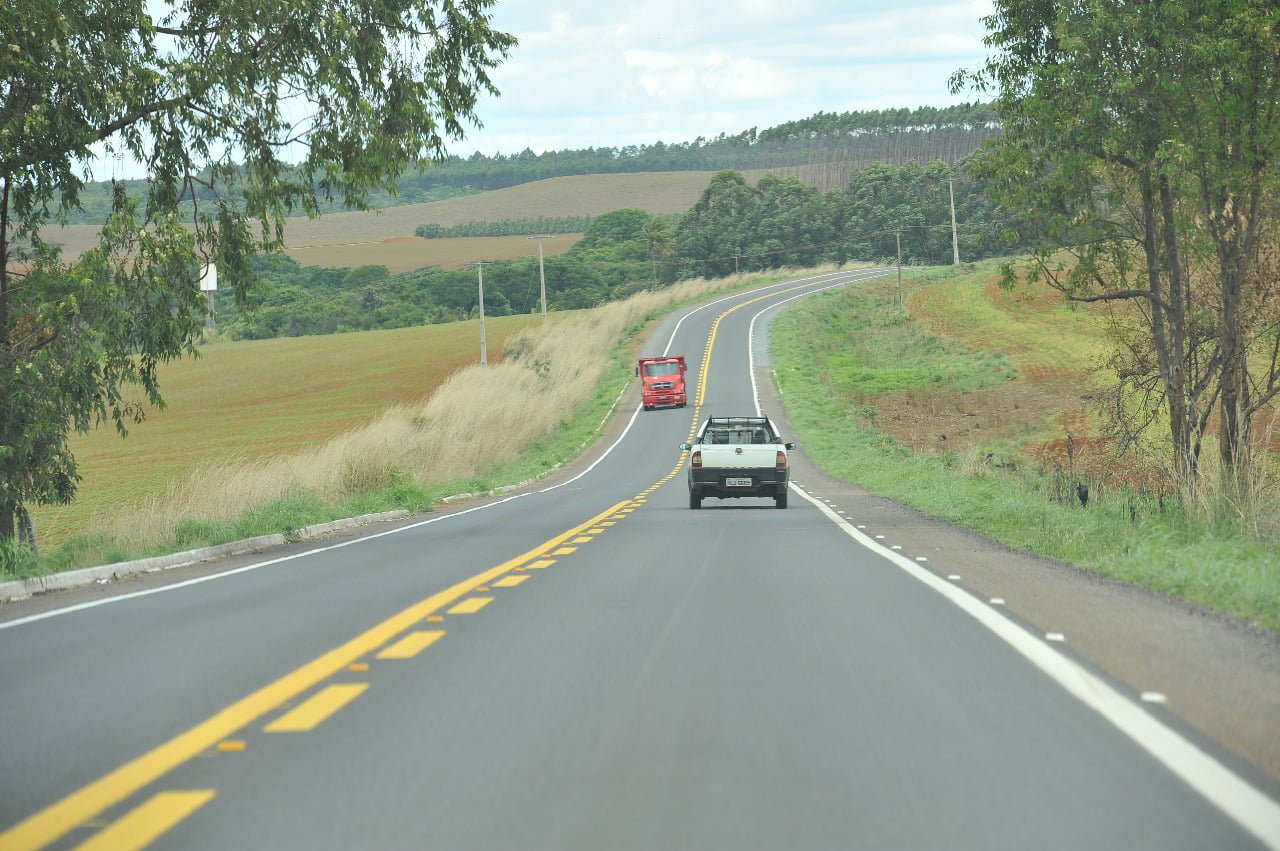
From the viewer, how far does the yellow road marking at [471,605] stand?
1111 centimetres

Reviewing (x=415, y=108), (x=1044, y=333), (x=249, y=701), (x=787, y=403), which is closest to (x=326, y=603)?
(x=249, y=701)

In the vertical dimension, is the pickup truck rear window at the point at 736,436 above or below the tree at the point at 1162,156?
below

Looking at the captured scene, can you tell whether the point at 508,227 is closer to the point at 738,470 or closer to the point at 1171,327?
the point at 738,470

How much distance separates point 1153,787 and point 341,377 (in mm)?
88287

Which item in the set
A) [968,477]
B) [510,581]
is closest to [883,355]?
[968,477]

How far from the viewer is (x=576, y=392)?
8025cm

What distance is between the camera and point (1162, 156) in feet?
70.9

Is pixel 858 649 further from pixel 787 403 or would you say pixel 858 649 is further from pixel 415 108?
pixel 787 403

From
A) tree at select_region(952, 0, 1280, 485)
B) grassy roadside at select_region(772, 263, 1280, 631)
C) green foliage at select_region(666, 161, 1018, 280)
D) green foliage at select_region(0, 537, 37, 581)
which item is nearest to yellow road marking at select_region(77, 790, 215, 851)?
grassy roadside at select_region(772, 263, 1280, 631)

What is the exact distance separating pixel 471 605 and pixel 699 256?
141408 mm

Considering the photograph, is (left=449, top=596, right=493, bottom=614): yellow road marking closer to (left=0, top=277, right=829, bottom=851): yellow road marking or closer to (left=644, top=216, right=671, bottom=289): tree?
(left=0, top=277, right=829, bottom=851): yellow road marking

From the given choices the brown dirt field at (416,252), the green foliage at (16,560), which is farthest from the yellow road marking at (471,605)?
the brown dirt field at (416,252)

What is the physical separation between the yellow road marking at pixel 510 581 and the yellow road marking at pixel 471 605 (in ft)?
3.25

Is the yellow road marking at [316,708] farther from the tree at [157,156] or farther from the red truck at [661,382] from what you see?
the red truck at [661,382]
